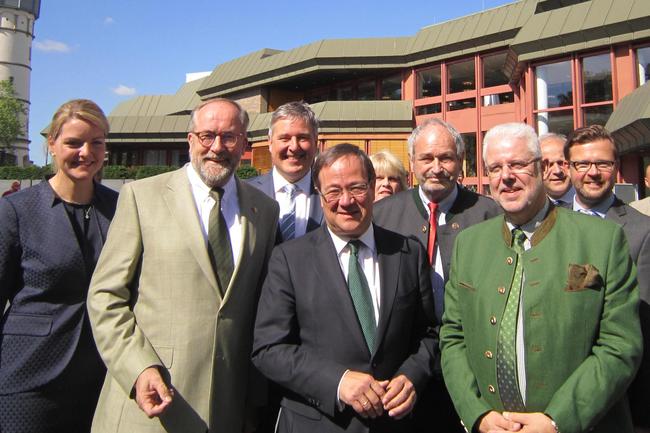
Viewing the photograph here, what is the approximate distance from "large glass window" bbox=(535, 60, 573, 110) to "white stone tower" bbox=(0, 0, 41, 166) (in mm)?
61507

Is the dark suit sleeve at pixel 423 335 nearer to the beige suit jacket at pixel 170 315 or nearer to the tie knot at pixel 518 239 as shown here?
the tie knot at pixel 518 239

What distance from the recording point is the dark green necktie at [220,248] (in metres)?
2.84

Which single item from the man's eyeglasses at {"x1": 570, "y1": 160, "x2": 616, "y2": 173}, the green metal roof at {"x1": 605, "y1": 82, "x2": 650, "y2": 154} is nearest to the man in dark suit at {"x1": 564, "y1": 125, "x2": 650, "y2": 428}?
the man's eyeglasses at {"x1": 570, "y1": 160, "x2": 616, "y2": 173}

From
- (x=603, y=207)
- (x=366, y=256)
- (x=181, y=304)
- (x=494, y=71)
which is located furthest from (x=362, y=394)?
(x=494, y=71)

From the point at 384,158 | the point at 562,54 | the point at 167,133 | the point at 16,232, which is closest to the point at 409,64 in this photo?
the point at 562,54

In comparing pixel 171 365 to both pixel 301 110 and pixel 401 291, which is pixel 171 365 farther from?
pixel 301 110

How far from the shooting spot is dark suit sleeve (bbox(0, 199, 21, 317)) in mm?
3012

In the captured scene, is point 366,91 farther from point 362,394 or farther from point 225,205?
point 362,394

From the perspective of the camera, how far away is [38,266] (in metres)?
3.03

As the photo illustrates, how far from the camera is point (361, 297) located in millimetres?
2617

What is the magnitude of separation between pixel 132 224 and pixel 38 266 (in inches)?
28.2

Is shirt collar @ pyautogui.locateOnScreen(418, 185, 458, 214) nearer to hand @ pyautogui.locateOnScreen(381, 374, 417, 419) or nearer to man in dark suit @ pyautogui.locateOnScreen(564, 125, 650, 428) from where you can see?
man in dark suit @ pyautogui.locateOnScreen(564, 125, 650, 428)

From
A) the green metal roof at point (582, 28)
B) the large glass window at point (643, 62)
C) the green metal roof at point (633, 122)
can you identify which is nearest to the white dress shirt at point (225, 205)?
the green metal roof at point (633, 122)

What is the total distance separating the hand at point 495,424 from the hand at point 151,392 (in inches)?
59.3
